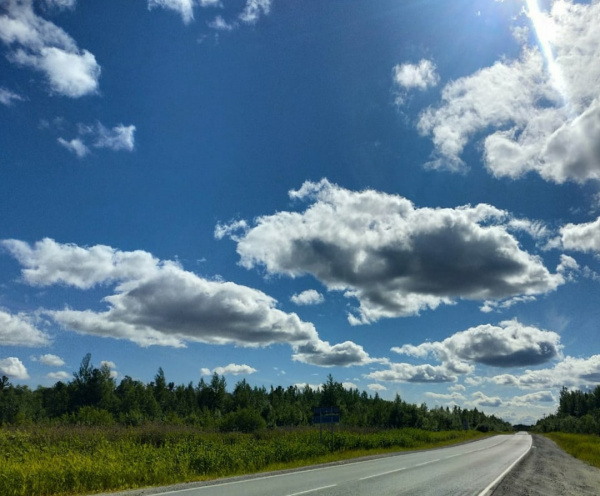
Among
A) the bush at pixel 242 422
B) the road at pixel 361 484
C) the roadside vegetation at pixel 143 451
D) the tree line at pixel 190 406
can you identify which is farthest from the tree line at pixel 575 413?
the road at pixel 361 484

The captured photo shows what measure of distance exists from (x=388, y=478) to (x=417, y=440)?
3875 cm

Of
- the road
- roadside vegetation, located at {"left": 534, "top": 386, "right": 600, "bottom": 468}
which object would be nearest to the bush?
the road

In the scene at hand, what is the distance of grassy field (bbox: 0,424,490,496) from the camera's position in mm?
13500

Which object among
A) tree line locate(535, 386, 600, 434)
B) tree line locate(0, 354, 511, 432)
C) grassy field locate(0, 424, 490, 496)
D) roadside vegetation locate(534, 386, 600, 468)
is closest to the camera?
grassy field locate(0, 424, 490, 496)

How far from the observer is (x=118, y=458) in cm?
1744

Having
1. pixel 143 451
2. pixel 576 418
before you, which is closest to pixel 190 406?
pixel 143 451

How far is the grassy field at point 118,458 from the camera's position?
531 inches

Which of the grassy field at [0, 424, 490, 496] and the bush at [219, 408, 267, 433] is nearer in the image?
the grassy field at [0, 424, 490, 496]

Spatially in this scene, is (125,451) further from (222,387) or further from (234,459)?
(222,387)

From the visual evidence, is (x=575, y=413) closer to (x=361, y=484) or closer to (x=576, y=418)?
(x=576, y=418)

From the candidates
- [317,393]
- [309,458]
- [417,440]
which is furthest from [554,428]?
[309,458]

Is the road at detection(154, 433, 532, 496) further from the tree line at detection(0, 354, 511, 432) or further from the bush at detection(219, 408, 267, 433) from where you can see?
the tree line at detection(0, 354, 511, 432)

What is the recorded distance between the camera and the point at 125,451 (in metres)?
19.5

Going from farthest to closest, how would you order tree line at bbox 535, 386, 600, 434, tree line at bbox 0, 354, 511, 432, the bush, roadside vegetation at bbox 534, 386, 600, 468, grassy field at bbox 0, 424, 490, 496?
1. tree line at bbox 535, 386, 600, 434
2. roadside vegetation at bbox 534, 386, 600, 468
3. tree line at bbox 0, 354, 511, 432
4. the bush
5. grassy field at bbox 0, 424, 490, 496
